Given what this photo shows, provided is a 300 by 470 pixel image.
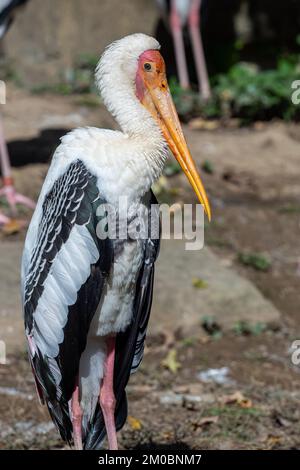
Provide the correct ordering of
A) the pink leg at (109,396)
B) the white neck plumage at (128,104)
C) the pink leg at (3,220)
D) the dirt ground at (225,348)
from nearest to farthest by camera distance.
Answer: the white neck plumage at (128,104) < the pink leg at (109,396) < the dirt ground at (225,348) < the pink leg at (3,220)

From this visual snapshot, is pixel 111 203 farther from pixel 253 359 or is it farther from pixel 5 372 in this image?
pixel 253 359

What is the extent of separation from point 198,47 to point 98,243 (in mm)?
6433

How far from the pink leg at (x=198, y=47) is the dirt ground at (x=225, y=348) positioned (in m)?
1.02

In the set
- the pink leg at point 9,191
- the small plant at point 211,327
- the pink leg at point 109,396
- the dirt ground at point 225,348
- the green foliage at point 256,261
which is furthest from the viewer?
the pink leg at point 9,191

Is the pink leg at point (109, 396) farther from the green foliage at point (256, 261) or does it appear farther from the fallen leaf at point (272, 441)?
the green foliage at point (256, 261)

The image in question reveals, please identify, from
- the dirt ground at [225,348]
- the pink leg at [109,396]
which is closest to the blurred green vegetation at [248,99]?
the dirt ground at [225,348]

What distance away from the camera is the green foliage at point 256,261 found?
6512 millimetres

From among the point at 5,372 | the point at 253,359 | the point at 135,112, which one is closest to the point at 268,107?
the point at 253,359

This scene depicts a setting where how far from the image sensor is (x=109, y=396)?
4062mm

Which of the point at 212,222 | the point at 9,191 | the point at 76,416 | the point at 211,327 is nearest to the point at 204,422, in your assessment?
the point at 76,416

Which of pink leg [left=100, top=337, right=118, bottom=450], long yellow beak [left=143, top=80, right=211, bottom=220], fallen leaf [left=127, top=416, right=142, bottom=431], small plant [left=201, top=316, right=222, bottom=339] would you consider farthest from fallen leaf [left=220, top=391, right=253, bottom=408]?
long yellow beak [left=143, top=80, right=211, bottom=220]

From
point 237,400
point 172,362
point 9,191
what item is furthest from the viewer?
point 9,191

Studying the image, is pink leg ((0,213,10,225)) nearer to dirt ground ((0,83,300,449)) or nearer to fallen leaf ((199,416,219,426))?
dirt ground ((0,83,300,449))

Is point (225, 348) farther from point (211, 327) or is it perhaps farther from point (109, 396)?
point (109, 396)
